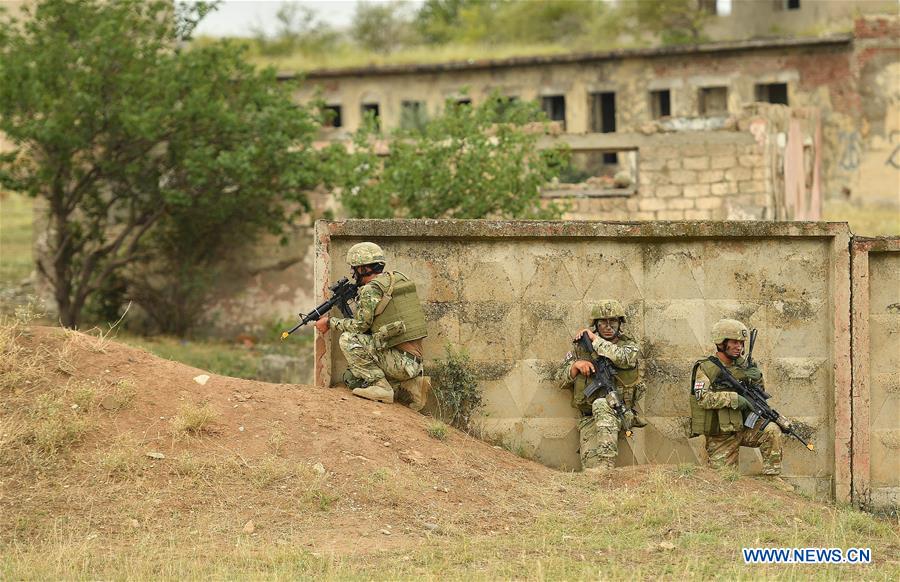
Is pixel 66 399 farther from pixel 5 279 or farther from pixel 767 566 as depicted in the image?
pixel 5 279

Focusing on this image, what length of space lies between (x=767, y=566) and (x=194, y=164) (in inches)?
539

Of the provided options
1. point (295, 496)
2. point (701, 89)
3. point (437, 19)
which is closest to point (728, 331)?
point (295, 496)

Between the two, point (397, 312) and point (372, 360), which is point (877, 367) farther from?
point (372, 360)

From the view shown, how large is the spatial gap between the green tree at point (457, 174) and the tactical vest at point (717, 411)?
7.49 meters

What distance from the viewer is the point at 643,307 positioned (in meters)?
10.0

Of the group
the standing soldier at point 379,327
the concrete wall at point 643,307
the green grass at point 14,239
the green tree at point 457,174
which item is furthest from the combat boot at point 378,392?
the green grass at point 14,239

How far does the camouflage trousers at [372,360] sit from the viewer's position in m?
9.67

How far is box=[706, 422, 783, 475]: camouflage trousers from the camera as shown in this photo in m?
9.48

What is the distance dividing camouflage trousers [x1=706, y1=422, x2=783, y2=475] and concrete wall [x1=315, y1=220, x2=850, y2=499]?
46 cm

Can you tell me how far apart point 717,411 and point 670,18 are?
106ft

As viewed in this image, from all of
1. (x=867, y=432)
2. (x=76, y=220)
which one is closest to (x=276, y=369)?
(x=76, y=220)

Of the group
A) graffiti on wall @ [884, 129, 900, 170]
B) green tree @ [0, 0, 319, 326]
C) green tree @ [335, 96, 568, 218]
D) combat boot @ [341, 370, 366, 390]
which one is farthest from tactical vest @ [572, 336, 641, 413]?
graffiti on wall @ [884, 129, 900, 170]

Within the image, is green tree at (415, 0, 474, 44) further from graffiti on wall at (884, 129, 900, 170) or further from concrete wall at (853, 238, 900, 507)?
concrete wall at (853, 238, 900, 507)

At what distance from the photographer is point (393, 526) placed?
8086 millimetres
